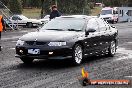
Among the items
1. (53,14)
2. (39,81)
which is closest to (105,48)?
(39,81)

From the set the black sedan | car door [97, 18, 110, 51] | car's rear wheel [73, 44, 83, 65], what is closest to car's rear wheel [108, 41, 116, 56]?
the black sedan

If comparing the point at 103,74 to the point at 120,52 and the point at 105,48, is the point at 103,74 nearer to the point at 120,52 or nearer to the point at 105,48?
the point at 105,48

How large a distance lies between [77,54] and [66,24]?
4.48ft

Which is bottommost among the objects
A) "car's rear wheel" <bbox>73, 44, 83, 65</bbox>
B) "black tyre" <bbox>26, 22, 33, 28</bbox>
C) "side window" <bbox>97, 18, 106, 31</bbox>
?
"black tyre" <bbox>26, 22, 33, 28</bbox>

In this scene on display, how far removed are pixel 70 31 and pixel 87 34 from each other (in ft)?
1.80

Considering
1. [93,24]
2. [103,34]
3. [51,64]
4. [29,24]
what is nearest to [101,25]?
[103,34]

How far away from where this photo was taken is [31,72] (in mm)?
10461

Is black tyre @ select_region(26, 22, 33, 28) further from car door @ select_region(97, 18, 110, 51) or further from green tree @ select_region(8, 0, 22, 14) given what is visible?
car door @ select_region(97, 18, 110, 51)

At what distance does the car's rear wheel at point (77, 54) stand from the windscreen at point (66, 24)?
0.78m

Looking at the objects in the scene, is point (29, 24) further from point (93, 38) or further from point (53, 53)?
point (53, 53)

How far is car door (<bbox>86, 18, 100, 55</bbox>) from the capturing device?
1254 cm

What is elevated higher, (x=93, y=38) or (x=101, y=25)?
(x=101, y=25)

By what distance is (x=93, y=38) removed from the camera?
12.8 m

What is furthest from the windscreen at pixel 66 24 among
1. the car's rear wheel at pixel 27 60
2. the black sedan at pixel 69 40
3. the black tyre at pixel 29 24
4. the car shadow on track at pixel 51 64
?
the black tyre at pixel 29 24
